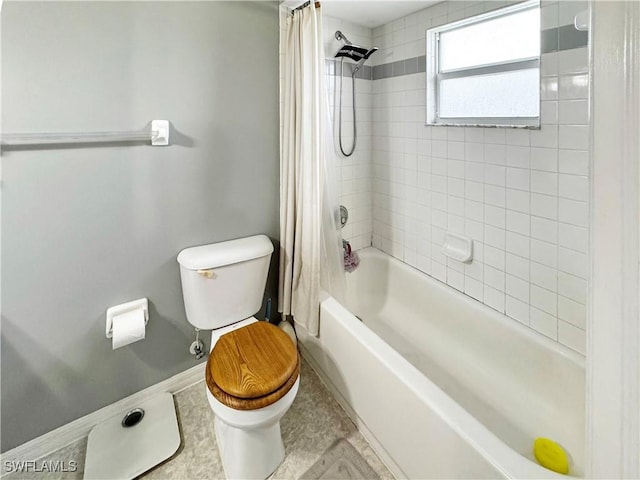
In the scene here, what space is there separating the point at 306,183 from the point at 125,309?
105 cm

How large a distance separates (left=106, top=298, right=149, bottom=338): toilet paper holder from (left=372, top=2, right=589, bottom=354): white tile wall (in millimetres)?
1616

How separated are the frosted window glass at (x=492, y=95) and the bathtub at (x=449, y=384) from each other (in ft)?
3.32

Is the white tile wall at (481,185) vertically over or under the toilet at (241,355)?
over

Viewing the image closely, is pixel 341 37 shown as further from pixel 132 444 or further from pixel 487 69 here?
pixel 132 444

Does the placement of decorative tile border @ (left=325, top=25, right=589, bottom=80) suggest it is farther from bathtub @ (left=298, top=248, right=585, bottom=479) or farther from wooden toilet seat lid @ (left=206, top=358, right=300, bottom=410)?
wooden toilet seat lid @ (left=206, top=358, right=300, bottom=410)

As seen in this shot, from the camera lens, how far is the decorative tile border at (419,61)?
1.27m

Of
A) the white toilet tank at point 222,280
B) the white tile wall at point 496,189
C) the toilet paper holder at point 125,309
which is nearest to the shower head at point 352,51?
the white tile wall at point 496,189

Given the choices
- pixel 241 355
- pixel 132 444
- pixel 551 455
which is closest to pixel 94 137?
pixel 241 355

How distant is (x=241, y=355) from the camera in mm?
1354

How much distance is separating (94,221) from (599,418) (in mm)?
1690

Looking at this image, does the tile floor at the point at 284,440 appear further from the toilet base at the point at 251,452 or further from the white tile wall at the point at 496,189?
the white tile wall at the point at 496,189

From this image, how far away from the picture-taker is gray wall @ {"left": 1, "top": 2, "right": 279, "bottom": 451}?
124 centimetres

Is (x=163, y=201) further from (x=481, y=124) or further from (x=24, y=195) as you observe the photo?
(x=481, y=124)

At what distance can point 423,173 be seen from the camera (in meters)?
2.05
